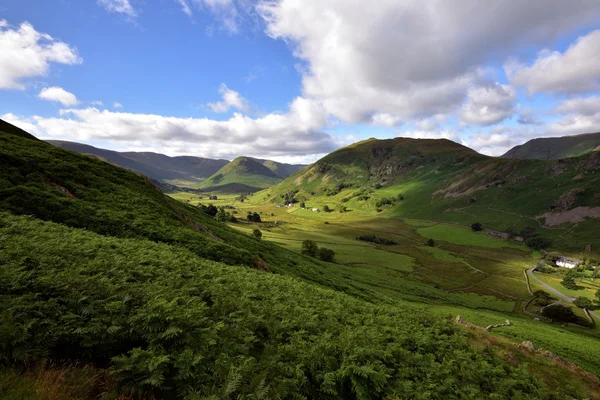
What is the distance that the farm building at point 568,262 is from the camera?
137675 mm

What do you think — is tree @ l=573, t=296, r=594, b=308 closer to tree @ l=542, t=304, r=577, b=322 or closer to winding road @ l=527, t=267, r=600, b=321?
winding road @ l=527, t=267, r=600, b=321

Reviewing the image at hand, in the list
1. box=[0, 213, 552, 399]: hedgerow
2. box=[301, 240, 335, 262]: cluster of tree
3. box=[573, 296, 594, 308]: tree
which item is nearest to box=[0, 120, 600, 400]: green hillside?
box=[0, 213, 552, 399]: hedgerow

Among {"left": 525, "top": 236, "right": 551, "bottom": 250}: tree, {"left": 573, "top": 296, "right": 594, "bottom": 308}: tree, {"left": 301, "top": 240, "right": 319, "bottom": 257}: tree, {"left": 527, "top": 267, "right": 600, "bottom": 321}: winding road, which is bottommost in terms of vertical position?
{"left": 527, "top": 267, "right": 600, "bottom": 321}: winding road

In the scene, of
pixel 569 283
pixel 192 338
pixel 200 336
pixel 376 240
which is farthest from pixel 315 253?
pixel 569 283

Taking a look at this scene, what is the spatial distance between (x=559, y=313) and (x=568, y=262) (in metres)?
95.5

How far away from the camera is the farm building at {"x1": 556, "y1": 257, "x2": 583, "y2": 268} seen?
452 ft

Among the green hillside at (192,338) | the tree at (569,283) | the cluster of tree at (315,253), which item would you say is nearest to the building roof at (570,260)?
the tree at (569,283)

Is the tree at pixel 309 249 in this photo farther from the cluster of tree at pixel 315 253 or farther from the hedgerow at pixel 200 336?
Answer: the hedgerow at pixel 200 336

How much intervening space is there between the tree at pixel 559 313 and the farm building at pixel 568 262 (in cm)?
8686

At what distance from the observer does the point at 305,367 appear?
11.0m

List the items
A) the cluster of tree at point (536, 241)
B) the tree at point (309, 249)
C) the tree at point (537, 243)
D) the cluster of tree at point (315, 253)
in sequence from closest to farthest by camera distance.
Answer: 1. the tree at point (309, 249)
2. the cluster of tree at point (315, 253)
3. the tree at point (537, 243)
4. the cluster of tree at point (536, 241)

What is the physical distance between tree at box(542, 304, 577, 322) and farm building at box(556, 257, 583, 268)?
8686 cm

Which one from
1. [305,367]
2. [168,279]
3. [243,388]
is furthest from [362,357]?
[168,279]

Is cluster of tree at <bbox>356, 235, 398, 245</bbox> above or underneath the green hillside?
underneath
